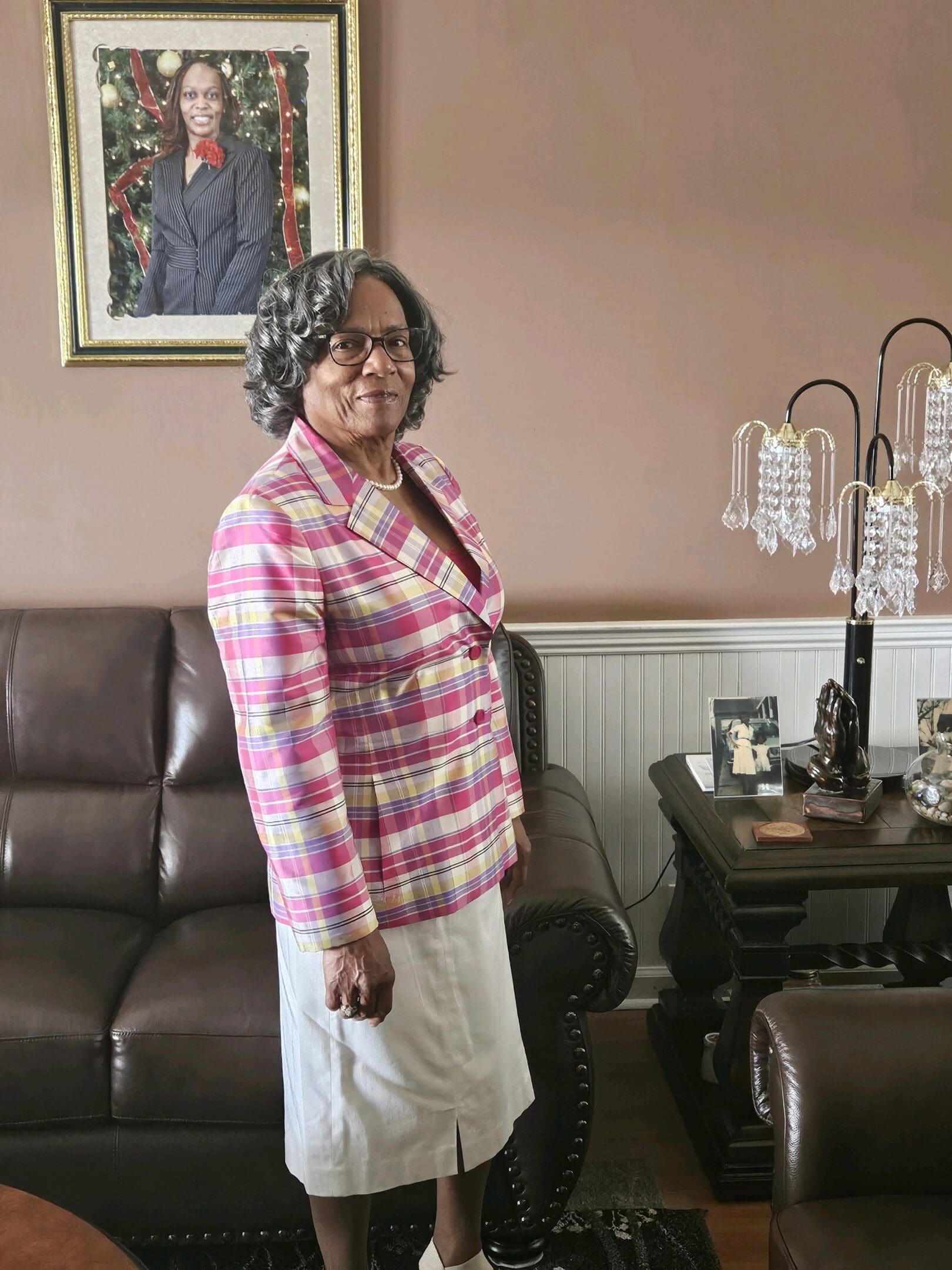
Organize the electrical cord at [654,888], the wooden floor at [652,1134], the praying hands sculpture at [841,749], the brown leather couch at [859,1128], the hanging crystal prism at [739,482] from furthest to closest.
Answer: the electrical cord at [654,888] → the hanging crystal prism at [739,482] → the praying hands sculpture at [841,749] → the wooden floor at [652,1134] → the brown leather couch at [859,1128]

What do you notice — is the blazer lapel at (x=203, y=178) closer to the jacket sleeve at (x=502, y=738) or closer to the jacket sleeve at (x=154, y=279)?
the jacket sleeve at (x=154, y=279)

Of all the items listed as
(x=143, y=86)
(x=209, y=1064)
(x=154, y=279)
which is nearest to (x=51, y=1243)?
(x=209, y=1064)

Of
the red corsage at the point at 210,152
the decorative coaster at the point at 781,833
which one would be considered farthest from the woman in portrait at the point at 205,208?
the decorative coaster at the point at 781,833

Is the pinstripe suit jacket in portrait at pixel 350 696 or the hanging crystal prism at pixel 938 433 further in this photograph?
the hanging crystal prism at pixel 938 433

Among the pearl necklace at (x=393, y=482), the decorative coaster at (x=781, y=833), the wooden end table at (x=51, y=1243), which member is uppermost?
the pearl necklace at (x=393, y=482)

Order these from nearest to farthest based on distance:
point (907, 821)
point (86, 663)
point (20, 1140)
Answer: point (20, 1140)
point (907, 821)
point (86, 663)

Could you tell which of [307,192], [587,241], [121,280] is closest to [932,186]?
[587,241]

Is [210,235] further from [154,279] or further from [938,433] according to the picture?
[938,433]

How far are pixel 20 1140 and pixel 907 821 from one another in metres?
1.56

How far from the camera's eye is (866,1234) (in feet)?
3.65

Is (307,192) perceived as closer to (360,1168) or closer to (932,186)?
(932,186)

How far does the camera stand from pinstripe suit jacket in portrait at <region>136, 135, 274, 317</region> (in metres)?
2.30

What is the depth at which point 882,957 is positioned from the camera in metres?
2.02

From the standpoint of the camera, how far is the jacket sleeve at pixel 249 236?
2.30 m
